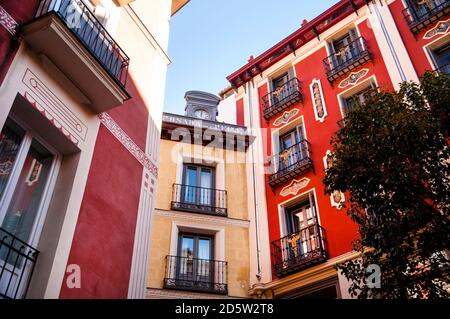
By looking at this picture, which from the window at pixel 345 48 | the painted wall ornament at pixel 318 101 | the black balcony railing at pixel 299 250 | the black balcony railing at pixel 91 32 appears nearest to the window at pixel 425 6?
the window at pixel 345 48

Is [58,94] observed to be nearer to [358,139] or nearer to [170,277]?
[358,139]

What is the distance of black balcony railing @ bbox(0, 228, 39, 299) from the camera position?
5680mm

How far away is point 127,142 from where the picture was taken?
883 cm

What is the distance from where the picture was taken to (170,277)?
541 inches

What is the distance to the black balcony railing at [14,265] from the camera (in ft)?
18.6

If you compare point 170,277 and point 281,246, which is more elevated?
point 281,246

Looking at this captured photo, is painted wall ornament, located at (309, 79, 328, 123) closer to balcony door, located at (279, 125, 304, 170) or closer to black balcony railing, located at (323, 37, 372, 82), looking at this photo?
black balcony railing, located at (323, 37, 372, 82)

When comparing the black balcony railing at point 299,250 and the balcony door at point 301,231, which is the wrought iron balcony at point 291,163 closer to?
the balcony door at point 301,231

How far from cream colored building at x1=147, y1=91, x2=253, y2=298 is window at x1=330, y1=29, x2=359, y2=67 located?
4495 millimetres

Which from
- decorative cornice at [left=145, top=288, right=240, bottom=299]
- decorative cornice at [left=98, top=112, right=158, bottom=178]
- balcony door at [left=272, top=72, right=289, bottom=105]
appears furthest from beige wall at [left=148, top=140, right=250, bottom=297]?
decorative cornice at [left=98, top=112, right=158, bottom=178]

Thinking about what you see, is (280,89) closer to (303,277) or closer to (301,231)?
(301,231)
